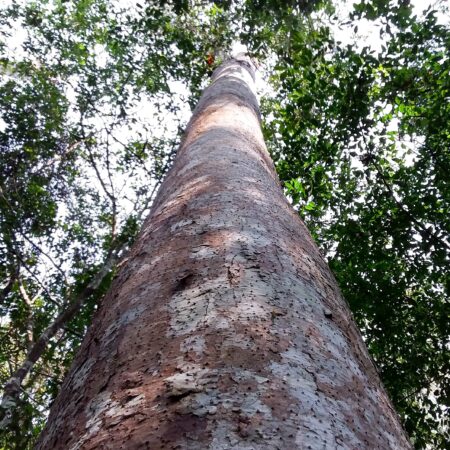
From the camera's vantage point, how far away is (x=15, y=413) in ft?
18.0

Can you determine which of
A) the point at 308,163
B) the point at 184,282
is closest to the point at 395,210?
the point at 308,163

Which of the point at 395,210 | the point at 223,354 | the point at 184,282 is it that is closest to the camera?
the point at 223,354

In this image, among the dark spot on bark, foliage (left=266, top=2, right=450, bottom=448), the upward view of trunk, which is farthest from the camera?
foliage (left=266, top=2, right=450, bottom=448)

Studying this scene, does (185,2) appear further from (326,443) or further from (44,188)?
(44,188)

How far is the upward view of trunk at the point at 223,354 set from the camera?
0.63 meters

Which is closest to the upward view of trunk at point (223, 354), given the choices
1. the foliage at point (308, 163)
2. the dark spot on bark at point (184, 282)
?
the dark spot on bark at point (184, 282)

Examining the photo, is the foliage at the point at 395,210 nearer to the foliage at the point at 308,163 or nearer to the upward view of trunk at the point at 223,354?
the foliage at the point at 308,163

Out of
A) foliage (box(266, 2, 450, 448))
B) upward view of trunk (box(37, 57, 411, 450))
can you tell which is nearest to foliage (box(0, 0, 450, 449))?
foliage (box(266, 2, 450, 448))

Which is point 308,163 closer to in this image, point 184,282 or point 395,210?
point 395,210

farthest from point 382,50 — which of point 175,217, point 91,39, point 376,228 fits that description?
point 91,39

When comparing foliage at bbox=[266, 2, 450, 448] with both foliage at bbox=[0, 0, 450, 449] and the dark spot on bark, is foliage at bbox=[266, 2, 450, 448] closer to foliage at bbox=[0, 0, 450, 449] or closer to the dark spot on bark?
foliage at bbox=[0, 0, 450, 449]

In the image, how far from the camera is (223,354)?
2.46 ft

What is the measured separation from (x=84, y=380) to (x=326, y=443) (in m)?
0.55

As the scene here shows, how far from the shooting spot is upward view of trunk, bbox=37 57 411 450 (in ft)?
2.05
